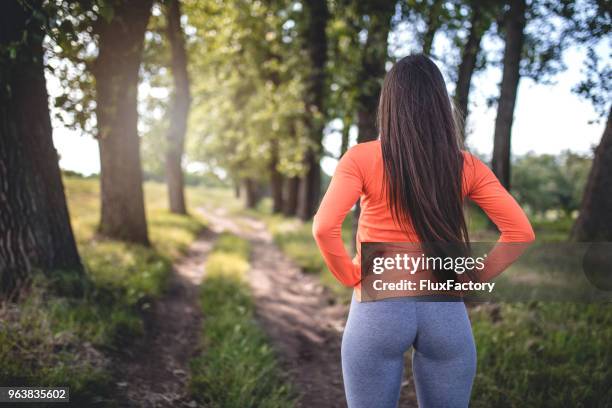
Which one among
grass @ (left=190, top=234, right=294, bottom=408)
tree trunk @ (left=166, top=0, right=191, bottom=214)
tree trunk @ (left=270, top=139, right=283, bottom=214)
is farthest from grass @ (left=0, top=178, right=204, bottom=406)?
tree trunk @ (left=270, top=139, right=283, bottom=214)

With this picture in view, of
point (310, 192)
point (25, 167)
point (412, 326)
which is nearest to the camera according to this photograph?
point (412, 326)

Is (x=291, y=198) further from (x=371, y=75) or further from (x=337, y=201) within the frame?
(x=337, y=201)

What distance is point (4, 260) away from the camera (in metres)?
4.56

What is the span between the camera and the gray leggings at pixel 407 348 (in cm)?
186

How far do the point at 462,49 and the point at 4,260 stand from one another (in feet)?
27.3

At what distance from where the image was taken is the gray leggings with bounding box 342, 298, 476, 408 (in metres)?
1.86

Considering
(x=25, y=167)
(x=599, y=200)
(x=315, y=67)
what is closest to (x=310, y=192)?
(x=315, y=67)

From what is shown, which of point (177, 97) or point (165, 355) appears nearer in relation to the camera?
point (165, 355)

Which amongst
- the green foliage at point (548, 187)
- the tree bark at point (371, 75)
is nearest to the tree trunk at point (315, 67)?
the tree bark at point (371, 75)

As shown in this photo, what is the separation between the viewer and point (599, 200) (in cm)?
617

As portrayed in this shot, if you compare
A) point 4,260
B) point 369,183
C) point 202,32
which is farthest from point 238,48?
point 369,183

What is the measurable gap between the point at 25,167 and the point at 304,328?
434 centimetres

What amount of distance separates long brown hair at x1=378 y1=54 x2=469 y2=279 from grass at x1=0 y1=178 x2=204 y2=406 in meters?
3.19

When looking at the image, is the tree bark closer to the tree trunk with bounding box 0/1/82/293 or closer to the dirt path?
the dirt path
